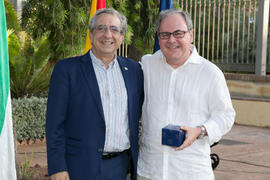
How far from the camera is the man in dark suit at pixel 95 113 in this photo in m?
2.39

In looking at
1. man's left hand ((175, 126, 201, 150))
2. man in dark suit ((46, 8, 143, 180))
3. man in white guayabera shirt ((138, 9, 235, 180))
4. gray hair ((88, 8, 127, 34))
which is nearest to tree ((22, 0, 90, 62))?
gray hair ((88, 8, 127, 34))

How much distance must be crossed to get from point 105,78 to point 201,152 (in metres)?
0.72

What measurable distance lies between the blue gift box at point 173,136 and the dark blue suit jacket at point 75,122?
1.16ft

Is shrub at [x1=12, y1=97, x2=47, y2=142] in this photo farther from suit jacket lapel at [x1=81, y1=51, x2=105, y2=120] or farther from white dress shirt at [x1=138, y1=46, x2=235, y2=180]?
white dress shirt at [x1=138, y1=46, x2=235, y2=180]

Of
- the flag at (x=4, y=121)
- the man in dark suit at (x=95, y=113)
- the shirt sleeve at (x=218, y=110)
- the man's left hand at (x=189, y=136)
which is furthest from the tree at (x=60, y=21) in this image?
the man's left hand at (x=189, y=136)

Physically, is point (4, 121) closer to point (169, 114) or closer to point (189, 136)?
point (169, 114)

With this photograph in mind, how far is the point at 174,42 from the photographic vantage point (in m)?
2.38

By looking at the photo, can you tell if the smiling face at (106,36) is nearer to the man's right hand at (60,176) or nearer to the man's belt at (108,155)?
the man's belt at (108,155)

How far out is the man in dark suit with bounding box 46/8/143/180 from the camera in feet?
7.86

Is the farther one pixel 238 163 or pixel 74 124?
pixel 238 163

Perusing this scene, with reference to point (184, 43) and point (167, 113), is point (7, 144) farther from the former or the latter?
point (184, 43)

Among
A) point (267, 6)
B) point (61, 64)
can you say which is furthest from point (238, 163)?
point (267, 6)

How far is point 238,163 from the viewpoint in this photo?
630 cm

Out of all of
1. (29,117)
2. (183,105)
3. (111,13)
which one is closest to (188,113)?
(183,105)
